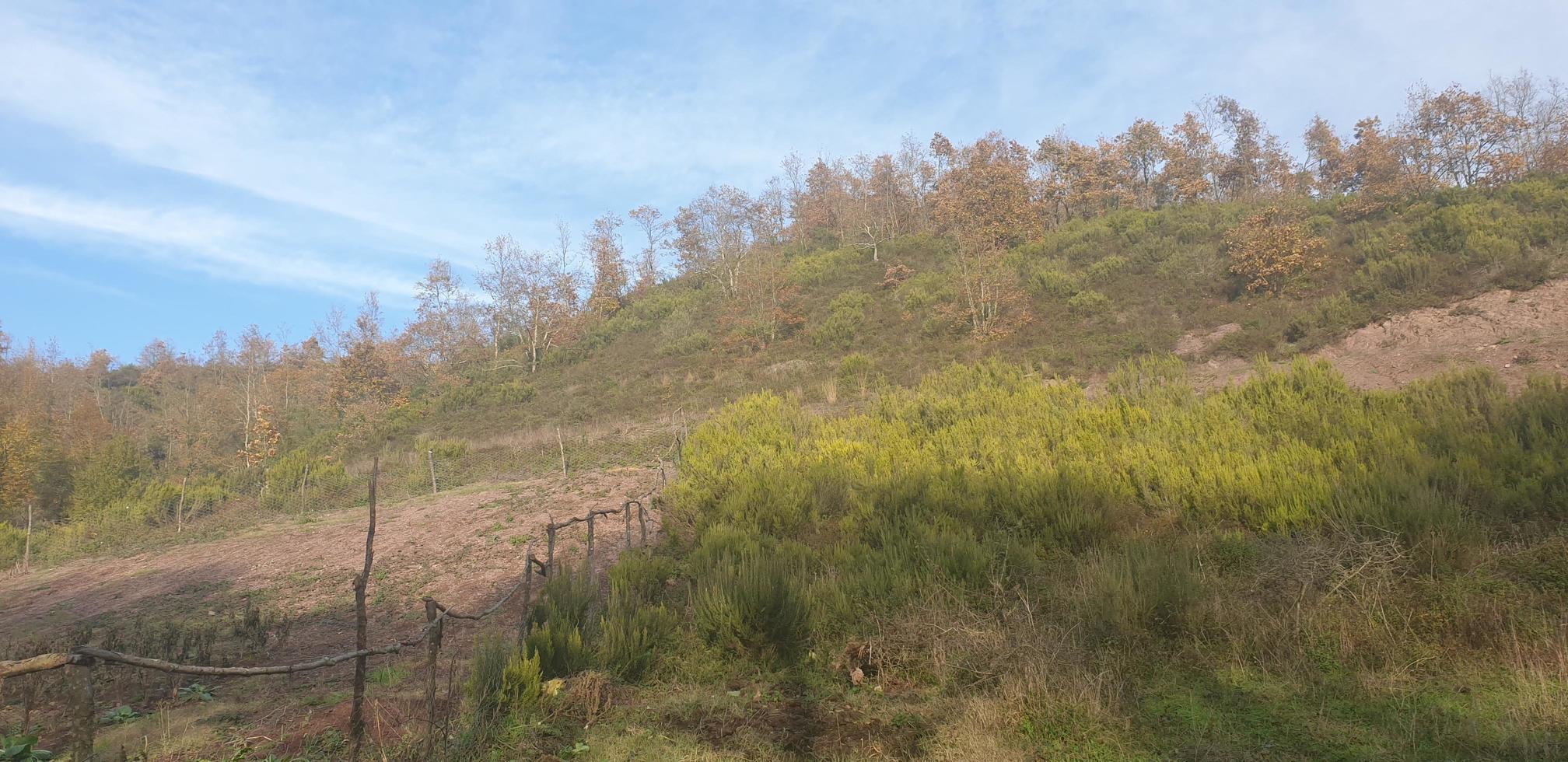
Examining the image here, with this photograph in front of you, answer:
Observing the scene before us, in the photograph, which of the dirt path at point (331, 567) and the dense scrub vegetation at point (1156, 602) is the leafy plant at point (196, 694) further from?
the dense scrub vegetation at point (1156, 602)

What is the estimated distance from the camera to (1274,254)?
883 inches

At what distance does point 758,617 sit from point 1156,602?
316 centimetres

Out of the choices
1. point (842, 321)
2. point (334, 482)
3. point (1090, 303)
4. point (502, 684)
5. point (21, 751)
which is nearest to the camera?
point (21, 751)

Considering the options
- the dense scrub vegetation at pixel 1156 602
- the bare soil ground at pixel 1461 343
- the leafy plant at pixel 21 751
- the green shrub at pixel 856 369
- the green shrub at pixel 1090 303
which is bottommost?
the dense scrub vegetation at pixel 1156 602

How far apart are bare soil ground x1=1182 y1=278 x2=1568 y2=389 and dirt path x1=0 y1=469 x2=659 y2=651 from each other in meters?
14.4

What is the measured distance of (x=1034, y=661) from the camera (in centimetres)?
449

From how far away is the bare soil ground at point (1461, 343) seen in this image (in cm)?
1323

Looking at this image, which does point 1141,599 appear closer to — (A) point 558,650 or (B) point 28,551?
(A) point 558,650

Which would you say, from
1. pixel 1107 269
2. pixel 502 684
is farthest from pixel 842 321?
pixel 502 684

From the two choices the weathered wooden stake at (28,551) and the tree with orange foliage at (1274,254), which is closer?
the weathered wooden stake at (28,551)

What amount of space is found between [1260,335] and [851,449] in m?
13.0

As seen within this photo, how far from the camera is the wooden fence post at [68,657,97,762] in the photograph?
7.47ft

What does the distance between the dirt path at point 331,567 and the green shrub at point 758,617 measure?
4419mm

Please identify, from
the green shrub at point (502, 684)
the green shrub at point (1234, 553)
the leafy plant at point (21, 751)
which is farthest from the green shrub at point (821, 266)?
the leafy plant at point (21, 751)
